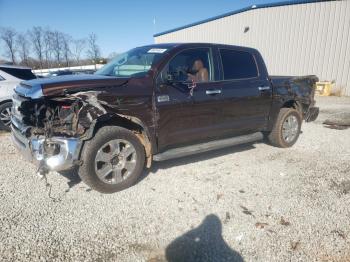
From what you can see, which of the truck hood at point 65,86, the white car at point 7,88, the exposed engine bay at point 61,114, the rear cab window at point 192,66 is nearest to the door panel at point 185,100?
the rear cab window at point 192,66

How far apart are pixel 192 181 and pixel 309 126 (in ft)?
17.4

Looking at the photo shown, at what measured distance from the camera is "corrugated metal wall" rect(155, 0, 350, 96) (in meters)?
14.8

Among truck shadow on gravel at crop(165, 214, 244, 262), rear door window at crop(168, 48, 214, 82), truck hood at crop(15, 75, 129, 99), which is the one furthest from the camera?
rear door window at crop(168, 48, 214, 82)

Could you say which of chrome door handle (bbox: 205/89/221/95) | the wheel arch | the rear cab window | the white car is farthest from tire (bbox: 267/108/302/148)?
the white car

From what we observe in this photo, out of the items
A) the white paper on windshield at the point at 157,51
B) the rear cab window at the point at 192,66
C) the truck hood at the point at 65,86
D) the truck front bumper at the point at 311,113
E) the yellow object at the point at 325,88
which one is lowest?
the yellow object at the point at 325,88

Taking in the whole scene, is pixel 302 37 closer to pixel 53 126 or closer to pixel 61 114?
pixel 61 114

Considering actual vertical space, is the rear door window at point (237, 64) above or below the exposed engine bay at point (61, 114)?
above

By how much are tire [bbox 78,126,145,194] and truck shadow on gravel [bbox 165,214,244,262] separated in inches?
51.1

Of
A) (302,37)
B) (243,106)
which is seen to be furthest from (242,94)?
(302,37)

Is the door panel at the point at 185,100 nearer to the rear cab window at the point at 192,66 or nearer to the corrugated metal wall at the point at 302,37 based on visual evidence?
the rear cab window at the point at 192,66

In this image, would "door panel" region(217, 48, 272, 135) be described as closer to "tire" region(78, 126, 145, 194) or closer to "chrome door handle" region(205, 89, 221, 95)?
"chrome door handle" region(205, 89, 221, 95)

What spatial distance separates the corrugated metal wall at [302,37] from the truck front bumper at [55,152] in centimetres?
1497

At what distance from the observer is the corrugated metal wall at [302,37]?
14781mm

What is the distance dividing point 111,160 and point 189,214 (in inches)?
49.0
